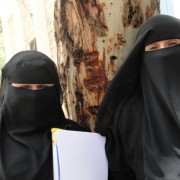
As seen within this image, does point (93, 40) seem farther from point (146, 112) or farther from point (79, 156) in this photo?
point (79, 156)

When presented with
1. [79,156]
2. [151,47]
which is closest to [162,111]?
[151,47]

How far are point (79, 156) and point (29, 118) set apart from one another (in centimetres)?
38

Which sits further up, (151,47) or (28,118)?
(151,47)

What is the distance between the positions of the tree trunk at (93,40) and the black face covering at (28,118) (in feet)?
0.42

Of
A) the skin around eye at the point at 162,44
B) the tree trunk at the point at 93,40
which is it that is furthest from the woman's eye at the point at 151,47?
the tree trunk at the point at 93,40

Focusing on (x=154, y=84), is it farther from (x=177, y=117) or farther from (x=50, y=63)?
(x=50, y=63)

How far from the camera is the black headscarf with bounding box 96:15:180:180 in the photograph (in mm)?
1418

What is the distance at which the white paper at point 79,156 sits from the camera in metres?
1.43

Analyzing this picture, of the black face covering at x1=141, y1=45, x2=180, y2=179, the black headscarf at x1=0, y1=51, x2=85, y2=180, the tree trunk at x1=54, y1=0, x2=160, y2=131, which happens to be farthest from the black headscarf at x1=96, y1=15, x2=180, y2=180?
the black headscarf at x1=0, y1=51, x2=85, y2=180

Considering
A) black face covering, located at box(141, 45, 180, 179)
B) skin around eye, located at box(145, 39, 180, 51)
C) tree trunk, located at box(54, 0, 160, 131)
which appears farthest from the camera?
tree trunk, located at box(54, 0, 160, 131)

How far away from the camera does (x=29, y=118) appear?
1.68 m

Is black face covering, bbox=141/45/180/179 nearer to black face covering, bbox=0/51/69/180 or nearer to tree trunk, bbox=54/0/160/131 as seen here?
tree trunk, bbox=54/0/160/131

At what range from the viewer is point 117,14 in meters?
1.67

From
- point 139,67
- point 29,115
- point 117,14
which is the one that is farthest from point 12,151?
point 117,14
